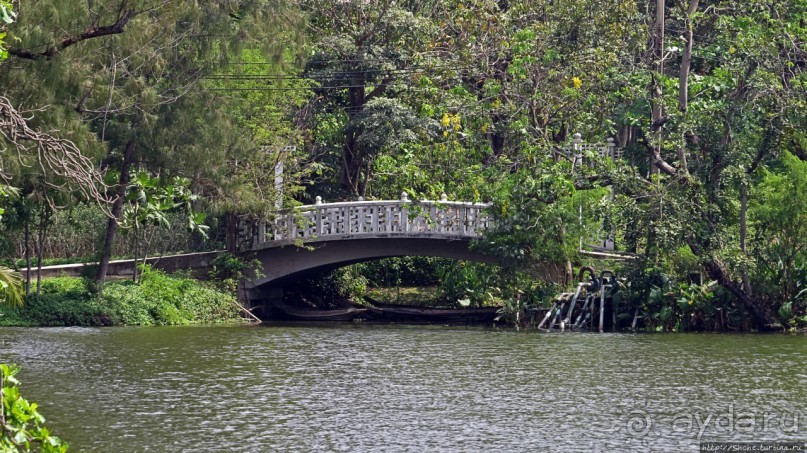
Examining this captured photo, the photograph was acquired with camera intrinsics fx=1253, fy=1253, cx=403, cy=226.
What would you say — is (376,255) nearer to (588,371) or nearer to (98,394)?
(588,371)

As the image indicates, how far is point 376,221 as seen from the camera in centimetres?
2673

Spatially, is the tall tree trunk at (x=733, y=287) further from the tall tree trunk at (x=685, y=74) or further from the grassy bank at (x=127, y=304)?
the grassy bank at (x=127, y=304)

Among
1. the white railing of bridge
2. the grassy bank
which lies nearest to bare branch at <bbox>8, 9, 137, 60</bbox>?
the grassy bank

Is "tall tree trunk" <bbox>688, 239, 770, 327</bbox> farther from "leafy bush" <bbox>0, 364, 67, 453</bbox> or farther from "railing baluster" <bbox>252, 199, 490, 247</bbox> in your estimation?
"leafy bush" <bbox>0, 364, 67, 453</bbox>

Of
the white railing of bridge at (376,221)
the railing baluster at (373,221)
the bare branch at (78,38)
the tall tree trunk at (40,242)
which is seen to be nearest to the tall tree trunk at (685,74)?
the white railing of bridge at (376,221)

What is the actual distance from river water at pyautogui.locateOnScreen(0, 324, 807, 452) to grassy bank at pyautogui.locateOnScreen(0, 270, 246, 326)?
1846 mm

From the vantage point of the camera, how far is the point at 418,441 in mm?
11734

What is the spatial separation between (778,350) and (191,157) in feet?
37.7

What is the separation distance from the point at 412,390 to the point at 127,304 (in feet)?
36.9

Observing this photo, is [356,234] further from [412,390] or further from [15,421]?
[15,421]

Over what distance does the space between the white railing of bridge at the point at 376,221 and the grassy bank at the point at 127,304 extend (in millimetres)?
1886

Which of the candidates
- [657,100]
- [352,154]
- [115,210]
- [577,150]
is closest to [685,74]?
[657,100]

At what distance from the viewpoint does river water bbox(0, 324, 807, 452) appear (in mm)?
11875

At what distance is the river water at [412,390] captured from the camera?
11875 millimetres
